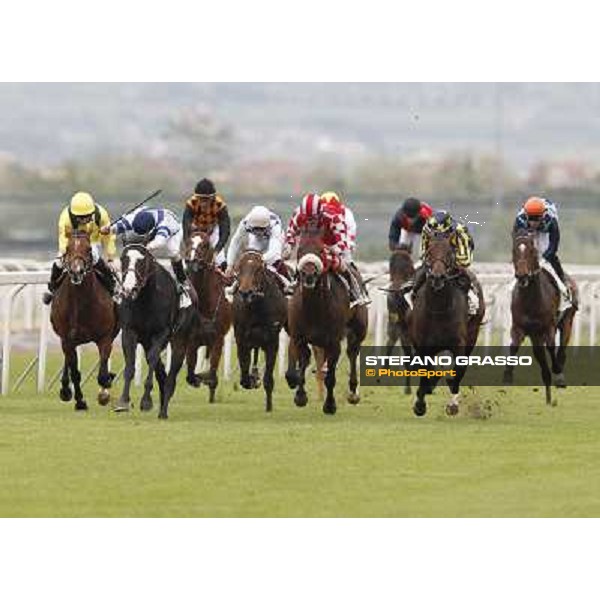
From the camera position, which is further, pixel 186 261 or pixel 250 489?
pixel 186 261

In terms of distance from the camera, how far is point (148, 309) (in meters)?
18.1

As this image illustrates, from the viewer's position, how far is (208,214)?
19.7 metres

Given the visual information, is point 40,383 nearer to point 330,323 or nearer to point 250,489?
point 330,323

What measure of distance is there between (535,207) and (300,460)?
6.10 meters

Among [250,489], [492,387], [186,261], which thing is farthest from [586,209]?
[250,489]

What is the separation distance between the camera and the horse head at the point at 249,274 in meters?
18.4

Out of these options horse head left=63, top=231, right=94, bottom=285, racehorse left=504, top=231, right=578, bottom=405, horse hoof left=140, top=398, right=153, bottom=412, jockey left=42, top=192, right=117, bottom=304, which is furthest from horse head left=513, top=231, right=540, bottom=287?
horse head left=63, top=231, right=94, bottom=285

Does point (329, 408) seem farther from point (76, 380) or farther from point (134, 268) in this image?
point (76, 380)

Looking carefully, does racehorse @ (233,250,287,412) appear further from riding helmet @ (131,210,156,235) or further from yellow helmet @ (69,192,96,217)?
yellow helmet @ (69,192,96,217)

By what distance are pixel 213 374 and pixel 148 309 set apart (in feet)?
5.38

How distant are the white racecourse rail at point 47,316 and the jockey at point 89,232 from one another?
143 cm

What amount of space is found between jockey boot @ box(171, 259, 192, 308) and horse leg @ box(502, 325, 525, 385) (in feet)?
11.6

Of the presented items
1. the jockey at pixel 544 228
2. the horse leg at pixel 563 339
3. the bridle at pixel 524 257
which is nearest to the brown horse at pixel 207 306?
the bridle at pixel 524 257

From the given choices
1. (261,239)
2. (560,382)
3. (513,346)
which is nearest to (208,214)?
(261,239)
